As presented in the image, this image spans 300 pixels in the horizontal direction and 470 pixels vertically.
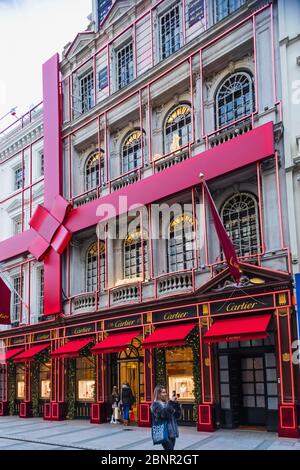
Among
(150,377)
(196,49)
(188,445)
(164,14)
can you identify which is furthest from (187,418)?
(164,14)

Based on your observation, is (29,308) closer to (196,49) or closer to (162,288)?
(162,288)

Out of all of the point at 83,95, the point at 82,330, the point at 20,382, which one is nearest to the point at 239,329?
the point at 82,330

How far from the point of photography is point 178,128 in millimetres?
22328

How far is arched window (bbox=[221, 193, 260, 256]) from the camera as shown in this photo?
18.7 m

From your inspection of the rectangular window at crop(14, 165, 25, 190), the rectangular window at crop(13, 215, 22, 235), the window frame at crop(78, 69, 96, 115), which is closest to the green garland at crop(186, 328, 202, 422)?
the window frame at crop(78, 69, 96, 115)

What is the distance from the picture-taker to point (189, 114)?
21938 mm

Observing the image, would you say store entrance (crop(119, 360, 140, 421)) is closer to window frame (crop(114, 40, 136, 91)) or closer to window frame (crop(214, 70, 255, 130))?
window frame (crop(214, 70, 255, 130))

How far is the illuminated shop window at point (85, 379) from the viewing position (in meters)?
23.4

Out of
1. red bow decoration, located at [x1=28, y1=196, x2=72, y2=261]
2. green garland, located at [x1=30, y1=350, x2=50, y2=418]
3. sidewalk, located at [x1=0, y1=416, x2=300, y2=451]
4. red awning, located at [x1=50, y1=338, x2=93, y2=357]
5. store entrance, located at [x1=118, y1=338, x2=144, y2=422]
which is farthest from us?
green garland, located at [x1=30, y1=350, x2=50, y2=418]

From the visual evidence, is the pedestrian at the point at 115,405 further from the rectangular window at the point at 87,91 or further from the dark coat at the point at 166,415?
the rectangular window at the point at 87,91

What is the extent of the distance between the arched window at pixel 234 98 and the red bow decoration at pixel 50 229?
8.55 metres

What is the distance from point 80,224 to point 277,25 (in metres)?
11.6

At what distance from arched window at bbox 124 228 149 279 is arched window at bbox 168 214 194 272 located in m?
1.40

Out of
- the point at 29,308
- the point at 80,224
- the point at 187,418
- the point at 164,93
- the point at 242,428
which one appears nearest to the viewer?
the point at 242,428
